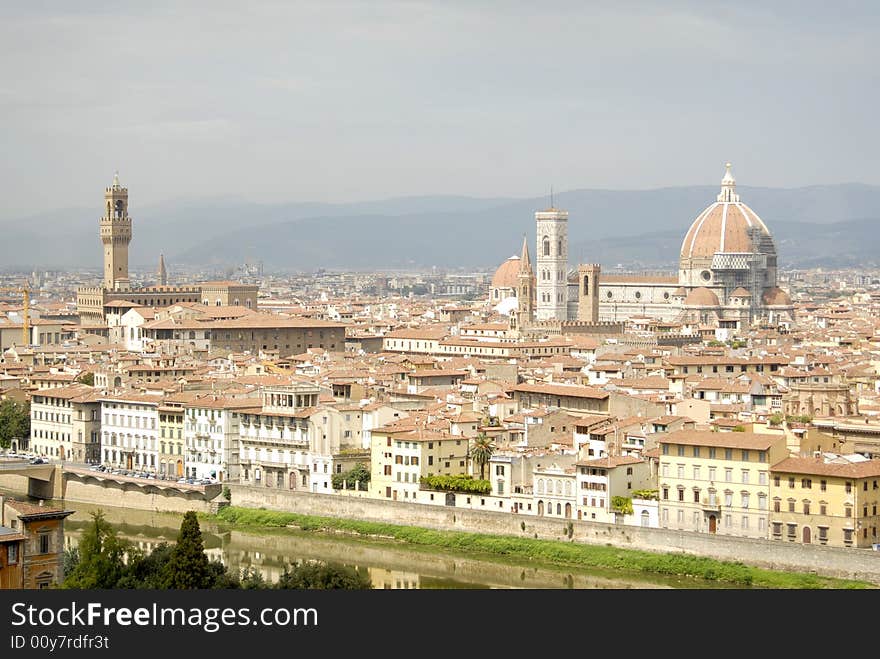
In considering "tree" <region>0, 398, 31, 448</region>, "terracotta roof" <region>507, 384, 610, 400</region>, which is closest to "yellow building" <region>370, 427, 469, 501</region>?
"terracotta roof" <region>507, 384, 610, 400</region>

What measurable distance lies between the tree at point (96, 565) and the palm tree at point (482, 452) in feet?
28.4

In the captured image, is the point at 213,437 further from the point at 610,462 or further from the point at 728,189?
the point at 728,189

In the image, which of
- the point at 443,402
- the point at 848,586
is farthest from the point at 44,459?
the point at 848,586

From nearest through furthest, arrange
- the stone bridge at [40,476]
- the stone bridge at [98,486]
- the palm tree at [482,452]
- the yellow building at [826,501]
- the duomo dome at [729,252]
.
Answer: the yellow building at [826,501]
the palm tree at [482,452]
the stone bridge at [98,486]
the stone bridge at [40,476]
the duomo dome at [729,252]

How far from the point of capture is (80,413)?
36.8m

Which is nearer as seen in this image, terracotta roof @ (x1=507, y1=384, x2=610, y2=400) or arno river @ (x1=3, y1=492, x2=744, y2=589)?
arno river @ (x1=3, y1=492, x2=744, y2=589)

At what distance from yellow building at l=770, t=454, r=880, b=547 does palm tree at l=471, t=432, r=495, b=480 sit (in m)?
5.38

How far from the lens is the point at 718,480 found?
25625mm

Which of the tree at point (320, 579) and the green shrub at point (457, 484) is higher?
the green shrub at point (457, 484)

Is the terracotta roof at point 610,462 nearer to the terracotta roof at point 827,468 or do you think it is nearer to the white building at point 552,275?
the terracotta roof at point 827,468

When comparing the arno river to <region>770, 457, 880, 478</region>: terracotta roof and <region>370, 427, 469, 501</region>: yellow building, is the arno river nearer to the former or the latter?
<region>370, 427, 469, 501</region>: yellow building

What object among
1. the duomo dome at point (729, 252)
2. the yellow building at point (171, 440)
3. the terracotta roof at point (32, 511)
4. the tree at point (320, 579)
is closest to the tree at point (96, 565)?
the terracotta roof at point (32, 511)

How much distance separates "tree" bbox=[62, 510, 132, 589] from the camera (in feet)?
65.6

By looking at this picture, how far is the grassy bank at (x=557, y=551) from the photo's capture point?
2384 cm
